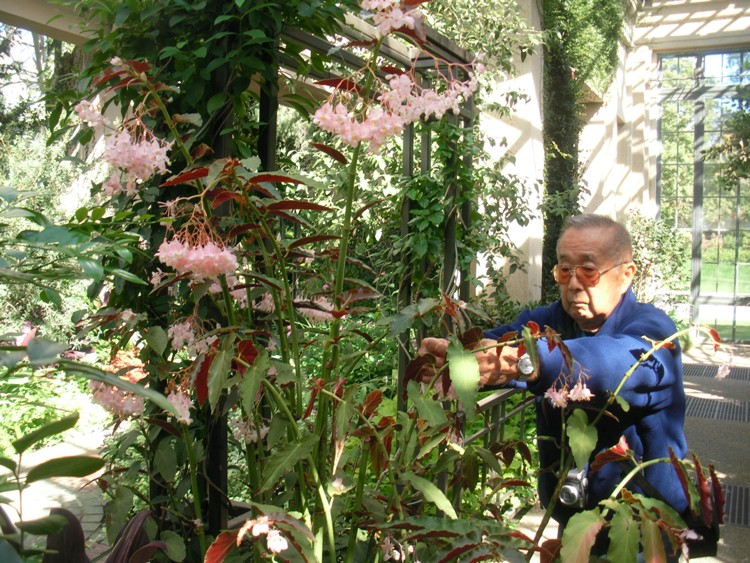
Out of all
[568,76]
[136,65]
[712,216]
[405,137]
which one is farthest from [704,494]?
[712,216]

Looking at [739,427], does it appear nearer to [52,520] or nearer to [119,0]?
[119,0]

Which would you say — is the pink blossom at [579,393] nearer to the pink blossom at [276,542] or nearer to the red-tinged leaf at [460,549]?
the red-tinged leaf at [460,549]

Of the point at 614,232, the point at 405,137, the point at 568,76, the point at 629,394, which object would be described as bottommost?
the point at 629,394

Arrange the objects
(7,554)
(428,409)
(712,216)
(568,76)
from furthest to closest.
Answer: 1. (712,216)
2. (568,76)
3. (428,409)
4. (7,554)

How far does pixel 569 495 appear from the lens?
153 centimetres

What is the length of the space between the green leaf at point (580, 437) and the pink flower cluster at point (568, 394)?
0.09 feet

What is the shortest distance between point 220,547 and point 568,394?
2.03ft

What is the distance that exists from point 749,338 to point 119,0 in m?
11.3

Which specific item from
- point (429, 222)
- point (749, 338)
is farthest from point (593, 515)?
point (749, 338)

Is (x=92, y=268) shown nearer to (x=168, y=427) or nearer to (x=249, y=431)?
(x=249, y=431)

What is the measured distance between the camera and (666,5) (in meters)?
10.8

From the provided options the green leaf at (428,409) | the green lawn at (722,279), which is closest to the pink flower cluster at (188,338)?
the green leaf at (428,409)

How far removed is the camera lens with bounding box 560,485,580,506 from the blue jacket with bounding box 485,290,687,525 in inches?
1.8

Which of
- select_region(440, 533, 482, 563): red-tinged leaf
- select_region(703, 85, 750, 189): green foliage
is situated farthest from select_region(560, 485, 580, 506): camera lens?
select_region(703, 85, 750, 189): green foliage
